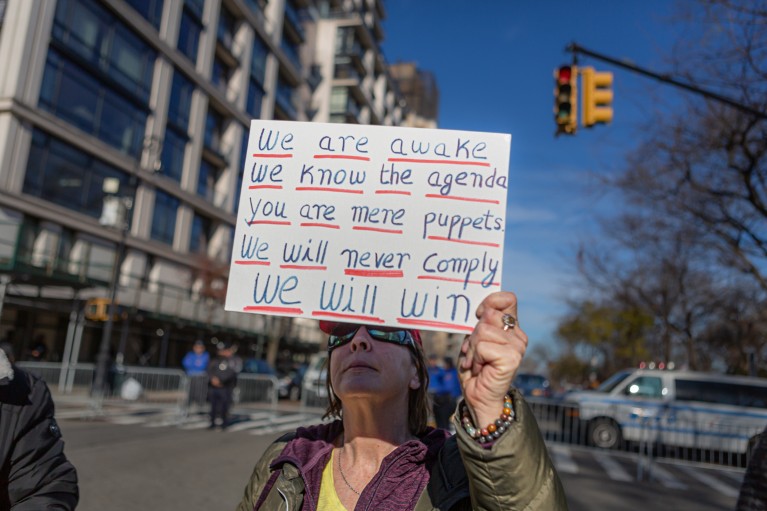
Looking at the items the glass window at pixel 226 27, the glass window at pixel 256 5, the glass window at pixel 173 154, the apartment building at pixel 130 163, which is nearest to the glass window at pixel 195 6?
the apartment building at pixel 130 163

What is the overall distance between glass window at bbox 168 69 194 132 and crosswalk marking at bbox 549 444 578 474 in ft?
85.4

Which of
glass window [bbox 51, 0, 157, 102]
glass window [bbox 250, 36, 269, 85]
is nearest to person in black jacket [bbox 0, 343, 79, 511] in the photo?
glass window [bbox 51, 0, 157, 102]

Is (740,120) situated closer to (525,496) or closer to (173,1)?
(525,496)

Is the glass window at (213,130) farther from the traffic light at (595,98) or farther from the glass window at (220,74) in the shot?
the traffic light at (595,98)

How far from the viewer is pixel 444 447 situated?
170cm

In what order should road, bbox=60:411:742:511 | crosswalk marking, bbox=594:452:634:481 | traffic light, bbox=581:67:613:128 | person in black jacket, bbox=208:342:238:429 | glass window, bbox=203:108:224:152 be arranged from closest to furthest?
road, bbox=60:411:742:511
traffic light, bbox=581:67:613:128
crosswalk marking, bbox=594:452:634:481
person in black jacket, bbox=208:342:238:429
glass window, bbox=203:108:224:152

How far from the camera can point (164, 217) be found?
102ft

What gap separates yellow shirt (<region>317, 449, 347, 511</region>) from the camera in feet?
5.82

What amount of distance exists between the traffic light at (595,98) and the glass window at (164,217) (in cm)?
2594

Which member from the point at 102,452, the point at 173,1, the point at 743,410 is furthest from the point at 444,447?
the point at 173,1

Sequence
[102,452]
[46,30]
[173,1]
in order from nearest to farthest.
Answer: [102,452] → [46,30] → [173,1]

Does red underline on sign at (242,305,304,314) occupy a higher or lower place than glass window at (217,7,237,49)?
lower

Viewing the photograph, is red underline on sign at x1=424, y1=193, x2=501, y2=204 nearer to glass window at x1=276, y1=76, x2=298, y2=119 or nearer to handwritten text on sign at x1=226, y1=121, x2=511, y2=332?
handwritten text on sign at x1=226, y1=121, x2=511, y2=332

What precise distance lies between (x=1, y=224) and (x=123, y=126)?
9.81 metres
